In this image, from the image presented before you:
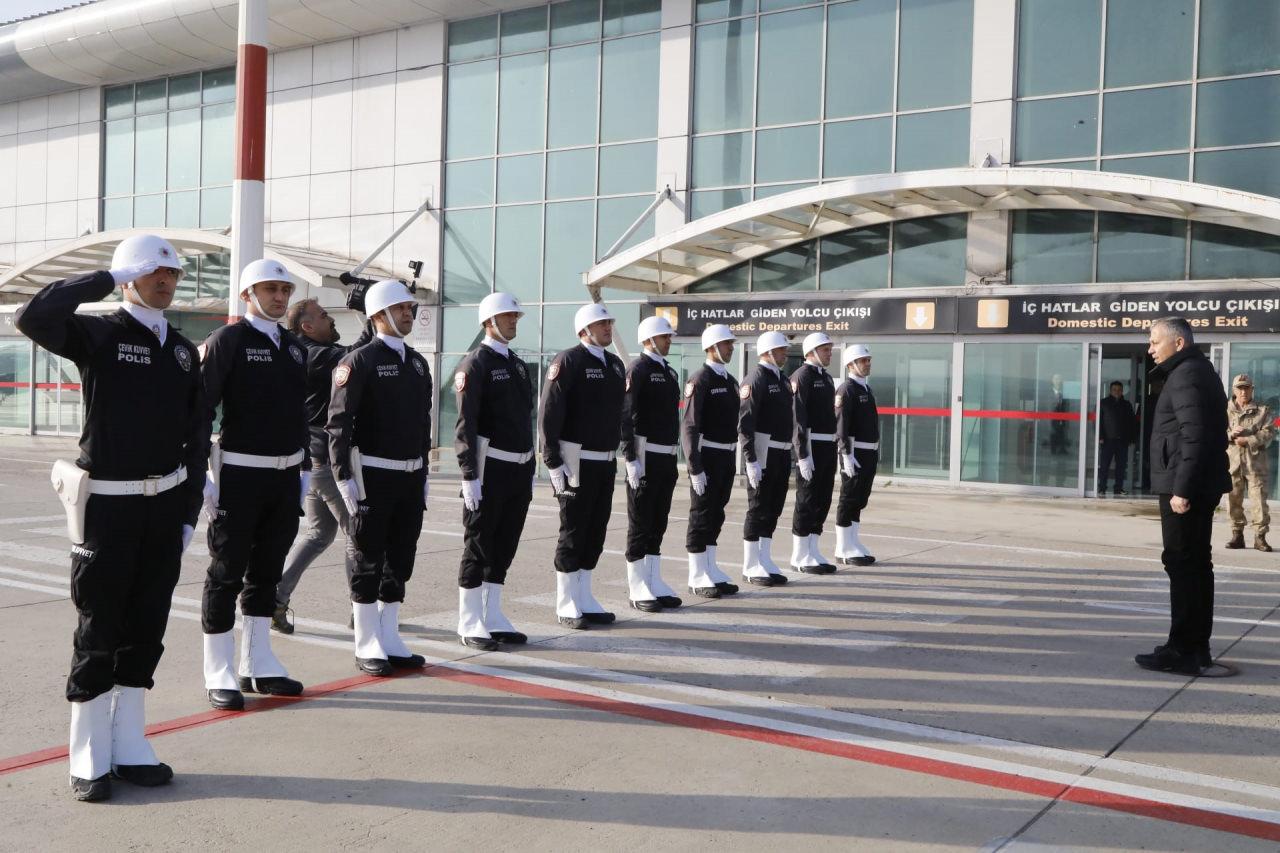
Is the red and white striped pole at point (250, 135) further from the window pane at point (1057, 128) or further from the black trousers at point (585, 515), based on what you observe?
the window pane at point (1057, 128)

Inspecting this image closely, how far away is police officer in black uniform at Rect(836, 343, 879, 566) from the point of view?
11117 millimetres

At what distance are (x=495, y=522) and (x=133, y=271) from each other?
304 centimetres

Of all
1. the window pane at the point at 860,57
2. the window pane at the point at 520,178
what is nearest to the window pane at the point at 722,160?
the window pane at the point at 860,57

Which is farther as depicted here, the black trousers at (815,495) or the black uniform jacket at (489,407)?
the black trousers at (815,495)

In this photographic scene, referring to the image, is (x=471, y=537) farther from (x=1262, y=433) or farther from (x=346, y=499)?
(x=1262, y=433)

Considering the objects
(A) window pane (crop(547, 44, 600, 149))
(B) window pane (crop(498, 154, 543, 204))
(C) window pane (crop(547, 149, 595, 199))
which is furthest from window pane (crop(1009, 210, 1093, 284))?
(B) window pane (crop(498, 154, 543, 204))

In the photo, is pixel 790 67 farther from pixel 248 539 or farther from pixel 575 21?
pixel 248 539

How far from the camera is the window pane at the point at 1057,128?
1783 centimetres

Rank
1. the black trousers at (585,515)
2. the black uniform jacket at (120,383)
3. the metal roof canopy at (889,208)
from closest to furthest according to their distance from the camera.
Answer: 1. the black uniform jacket at (120,383)
2. the black trousers at (585,515)
3. the metal roof canopy at (889,208)

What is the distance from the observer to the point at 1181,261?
17.2 m

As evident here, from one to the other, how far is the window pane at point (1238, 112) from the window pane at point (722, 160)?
7627 millimetres

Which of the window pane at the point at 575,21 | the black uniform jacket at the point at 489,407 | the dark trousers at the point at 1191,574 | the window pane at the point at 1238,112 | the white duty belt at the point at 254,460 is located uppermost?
the window pane at the point at 575,21

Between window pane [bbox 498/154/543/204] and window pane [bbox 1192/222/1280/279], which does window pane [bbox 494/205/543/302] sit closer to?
window pane [bbox 498/154/543/204]

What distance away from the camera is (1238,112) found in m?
16.7
